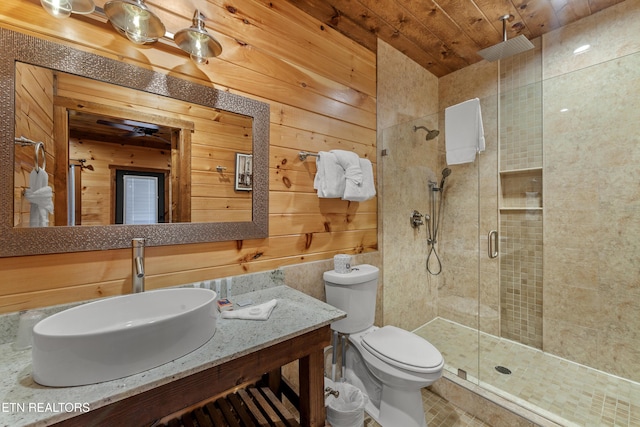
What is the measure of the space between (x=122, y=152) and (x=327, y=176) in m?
1.03

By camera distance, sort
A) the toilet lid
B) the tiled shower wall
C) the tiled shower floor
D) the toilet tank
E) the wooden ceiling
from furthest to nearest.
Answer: the tiled shower wall → the wooden ceiling → the toilet tank → the tiled shower floor → the toilet lid

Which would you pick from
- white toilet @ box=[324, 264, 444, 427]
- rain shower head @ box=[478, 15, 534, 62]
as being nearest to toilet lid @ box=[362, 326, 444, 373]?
white toilet @ box=[324, 264, 444, 427]

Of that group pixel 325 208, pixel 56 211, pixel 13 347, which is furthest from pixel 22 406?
pixel 325 208

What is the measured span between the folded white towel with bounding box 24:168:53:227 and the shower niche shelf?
2887mm

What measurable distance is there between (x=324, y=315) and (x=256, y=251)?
0.56 metres

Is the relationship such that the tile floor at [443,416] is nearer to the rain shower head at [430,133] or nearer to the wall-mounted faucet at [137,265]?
the wall-mounted faucet at [137,265]

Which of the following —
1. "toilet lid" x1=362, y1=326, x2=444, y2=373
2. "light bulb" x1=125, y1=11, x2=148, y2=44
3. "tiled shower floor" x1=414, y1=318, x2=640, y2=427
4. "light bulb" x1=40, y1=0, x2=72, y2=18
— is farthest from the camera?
"tiled shower floor" x1=414, y1=318, x2=640, y2=427

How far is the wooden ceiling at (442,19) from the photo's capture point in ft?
5.73

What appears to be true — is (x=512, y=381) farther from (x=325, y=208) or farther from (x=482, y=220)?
(x=325, y=208)

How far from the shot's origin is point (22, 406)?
616 mm

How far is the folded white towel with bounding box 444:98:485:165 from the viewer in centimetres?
200

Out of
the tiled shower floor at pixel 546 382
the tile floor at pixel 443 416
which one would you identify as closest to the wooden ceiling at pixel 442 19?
the tiled shower floor at pixel 546 382

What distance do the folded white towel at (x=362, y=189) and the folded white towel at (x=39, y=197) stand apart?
137 centimetres

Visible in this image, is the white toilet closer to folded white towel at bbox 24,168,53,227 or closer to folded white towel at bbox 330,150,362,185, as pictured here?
folded white towel at bbox 330,150,362,185
